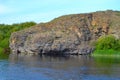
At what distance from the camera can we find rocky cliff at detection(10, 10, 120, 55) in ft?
439

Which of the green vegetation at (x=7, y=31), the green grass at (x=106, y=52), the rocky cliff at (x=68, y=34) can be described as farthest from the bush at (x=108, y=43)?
the green vegetation at (x=7, y=31)

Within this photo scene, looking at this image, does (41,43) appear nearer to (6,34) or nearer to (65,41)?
(65,41)

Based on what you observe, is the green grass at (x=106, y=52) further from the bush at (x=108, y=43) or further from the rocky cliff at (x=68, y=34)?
the rocky cliff at (x=68, y=34)

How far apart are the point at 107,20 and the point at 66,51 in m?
19.4

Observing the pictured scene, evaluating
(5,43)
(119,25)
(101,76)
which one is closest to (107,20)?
(119,25)

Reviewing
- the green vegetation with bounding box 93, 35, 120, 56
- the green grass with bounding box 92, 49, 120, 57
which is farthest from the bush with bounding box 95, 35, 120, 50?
the green grass with bounding box 92, 49, 120, 57

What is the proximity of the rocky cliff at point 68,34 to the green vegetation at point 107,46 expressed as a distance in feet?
7.25

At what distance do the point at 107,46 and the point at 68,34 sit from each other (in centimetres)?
1284

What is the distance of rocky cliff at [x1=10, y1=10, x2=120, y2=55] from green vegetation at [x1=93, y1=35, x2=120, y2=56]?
221 cm

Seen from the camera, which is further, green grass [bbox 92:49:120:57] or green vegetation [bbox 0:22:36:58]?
green vegetation [bbox 0:22:36:58]

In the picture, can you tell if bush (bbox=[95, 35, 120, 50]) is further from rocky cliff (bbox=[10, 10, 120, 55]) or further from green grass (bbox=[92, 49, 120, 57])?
rocky cliff (bbox=[10, 10, 120, 55])

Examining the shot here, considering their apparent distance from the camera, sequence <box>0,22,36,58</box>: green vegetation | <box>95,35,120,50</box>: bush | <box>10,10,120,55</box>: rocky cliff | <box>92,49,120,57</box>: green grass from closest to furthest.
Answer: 1. <box>92,49,120,57</box>: green grass
2. <box>95,35,120,50</box>: bush
3. <box>10,10,120,55</box>: rocky cliff
4. <box>0,22,36,58</box>: green vegetation

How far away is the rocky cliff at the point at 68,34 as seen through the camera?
134 meters

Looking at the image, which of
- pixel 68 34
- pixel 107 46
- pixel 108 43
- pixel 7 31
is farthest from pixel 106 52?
pixel 7 31
